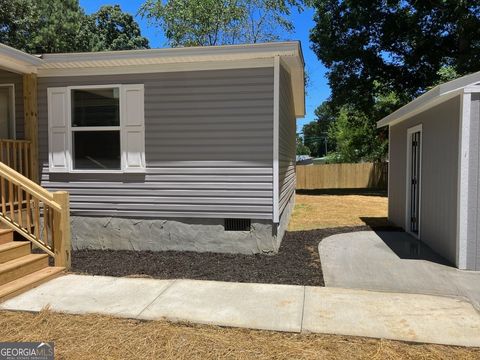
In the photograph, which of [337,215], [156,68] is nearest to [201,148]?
[156,68]

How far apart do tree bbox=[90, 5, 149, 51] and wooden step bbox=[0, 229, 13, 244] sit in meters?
23.5

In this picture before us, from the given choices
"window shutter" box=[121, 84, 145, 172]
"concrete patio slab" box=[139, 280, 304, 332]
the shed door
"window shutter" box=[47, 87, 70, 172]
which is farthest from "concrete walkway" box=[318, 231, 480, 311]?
"window shutter" box=[47, 87, 70, 172]

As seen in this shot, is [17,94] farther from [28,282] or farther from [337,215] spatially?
[337,215]

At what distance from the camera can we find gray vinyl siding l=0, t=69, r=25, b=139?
705cm

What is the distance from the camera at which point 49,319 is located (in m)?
3.85

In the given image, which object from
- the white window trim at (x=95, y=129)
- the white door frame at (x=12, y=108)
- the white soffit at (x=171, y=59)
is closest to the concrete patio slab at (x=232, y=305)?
the white window trim at (x=95, y=129)

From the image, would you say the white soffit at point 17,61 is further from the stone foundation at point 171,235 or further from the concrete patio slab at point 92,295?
the concrete patio slab at point 92,295

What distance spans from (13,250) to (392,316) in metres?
4.60

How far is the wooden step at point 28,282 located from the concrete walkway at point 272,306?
89 millimetres

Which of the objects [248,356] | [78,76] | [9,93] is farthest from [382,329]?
[9,93]

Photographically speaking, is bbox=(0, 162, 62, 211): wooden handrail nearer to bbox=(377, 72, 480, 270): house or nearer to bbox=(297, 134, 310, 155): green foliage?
bbox=(377, 72, 480, 270): house

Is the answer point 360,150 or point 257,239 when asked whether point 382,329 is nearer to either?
point 257,239

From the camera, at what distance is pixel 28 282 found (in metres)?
4.78

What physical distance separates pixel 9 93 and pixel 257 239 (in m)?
5.08
